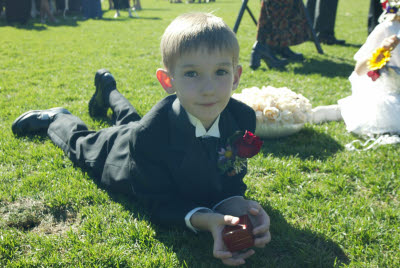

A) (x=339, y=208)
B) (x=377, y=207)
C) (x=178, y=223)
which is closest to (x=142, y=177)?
(x=178, y=223)

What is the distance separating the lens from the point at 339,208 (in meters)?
2.48

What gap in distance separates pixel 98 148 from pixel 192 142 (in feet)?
3.26

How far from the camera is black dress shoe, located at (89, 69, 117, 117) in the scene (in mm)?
3713

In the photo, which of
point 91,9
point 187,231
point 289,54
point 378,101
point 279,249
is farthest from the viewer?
point 91,9

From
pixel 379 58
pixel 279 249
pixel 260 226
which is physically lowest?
pixel 279 249

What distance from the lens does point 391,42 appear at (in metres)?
3.47

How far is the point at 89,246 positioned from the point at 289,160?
1.80 meters

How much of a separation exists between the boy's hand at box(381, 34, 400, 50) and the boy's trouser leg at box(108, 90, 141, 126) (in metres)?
2.47

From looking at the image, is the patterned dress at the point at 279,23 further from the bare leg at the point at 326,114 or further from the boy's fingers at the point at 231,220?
the boy's fingers at the point at 231,220

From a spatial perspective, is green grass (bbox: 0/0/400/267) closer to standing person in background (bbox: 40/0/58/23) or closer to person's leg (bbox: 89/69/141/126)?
person's leg (bbox: 89/69/141/126)

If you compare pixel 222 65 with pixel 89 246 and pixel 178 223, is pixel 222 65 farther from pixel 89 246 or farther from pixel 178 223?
pixel 89 246

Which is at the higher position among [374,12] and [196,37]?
[196,37]

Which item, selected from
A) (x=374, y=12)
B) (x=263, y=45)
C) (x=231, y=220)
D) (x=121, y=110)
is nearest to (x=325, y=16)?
(x=374, y=12)

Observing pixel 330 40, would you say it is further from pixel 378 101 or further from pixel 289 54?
pixel 378 101
